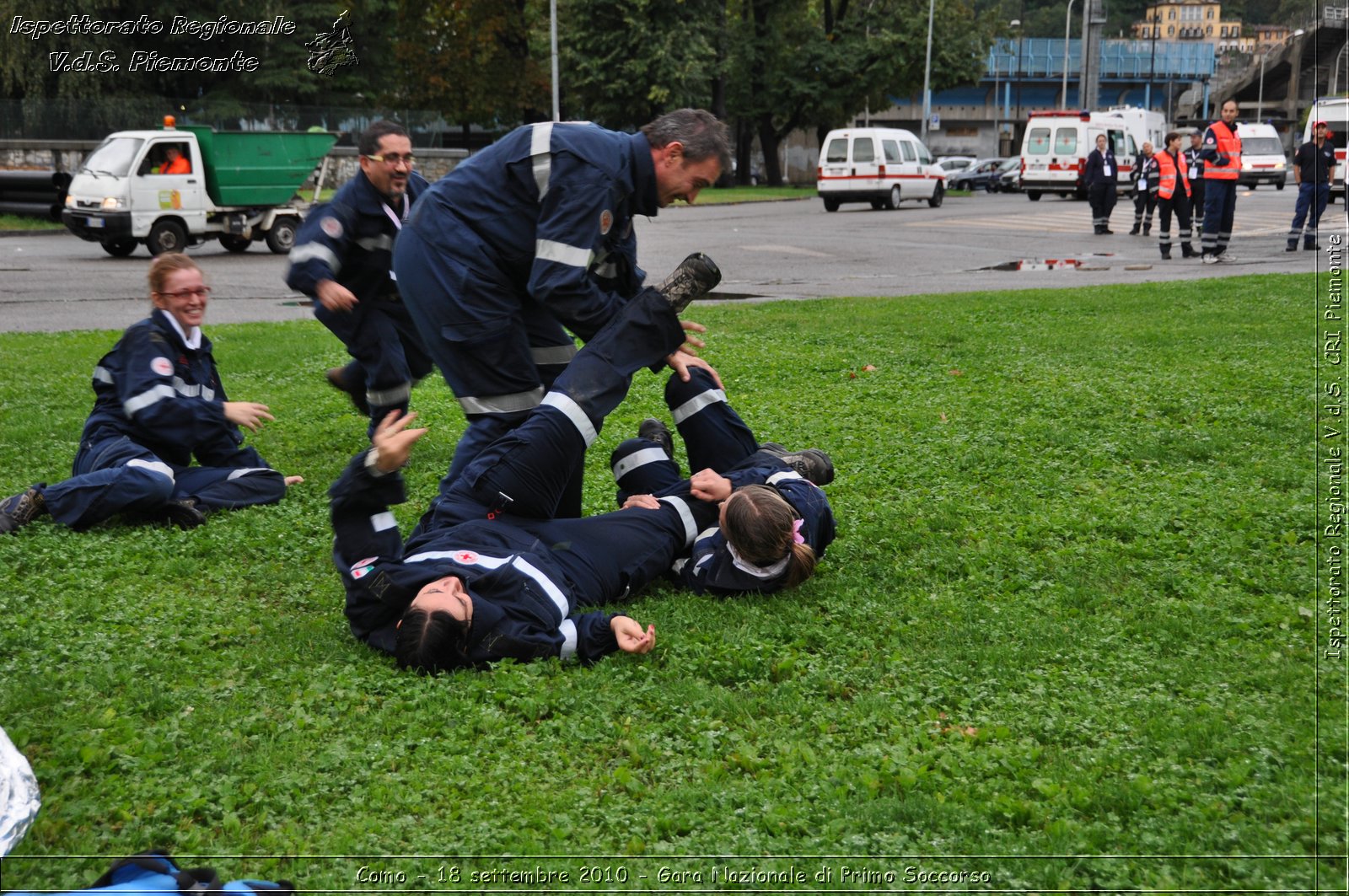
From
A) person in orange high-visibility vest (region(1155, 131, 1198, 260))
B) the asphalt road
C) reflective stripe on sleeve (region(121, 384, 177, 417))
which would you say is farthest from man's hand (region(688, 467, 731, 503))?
person in orange high-visibility vest (region(1155, 131, 1198, 260))

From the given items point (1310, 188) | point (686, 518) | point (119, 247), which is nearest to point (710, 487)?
point (686, 518)

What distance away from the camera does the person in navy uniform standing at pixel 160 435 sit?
596 centimetres

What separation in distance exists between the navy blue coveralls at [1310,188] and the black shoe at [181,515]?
60.6 feet

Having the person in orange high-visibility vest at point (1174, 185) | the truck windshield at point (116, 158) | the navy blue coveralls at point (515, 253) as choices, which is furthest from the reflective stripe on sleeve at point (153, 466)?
the person in orange high-visibility vest at point (1174, 185)

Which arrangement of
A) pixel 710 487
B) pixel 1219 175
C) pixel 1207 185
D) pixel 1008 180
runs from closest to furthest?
pixel 710 487 → pixel 1219 175 → pixel 1207 185 → pixel 1008 180

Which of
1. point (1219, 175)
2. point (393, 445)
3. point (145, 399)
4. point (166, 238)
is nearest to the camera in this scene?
point (393, 445)

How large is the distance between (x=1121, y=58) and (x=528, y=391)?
4186 inches

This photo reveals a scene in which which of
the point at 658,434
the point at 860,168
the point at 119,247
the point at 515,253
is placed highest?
the point at 860,168

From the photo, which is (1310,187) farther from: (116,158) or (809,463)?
(116,158)

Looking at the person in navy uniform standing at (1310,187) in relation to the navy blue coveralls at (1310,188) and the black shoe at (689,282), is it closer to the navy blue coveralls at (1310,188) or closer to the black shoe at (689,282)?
the navy blue coveralls at (1310,188)

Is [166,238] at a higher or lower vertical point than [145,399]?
higher

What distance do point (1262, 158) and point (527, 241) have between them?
4787cm

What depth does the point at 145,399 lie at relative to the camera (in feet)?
20.4

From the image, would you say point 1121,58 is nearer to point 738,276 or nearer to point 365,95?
point 365,95
